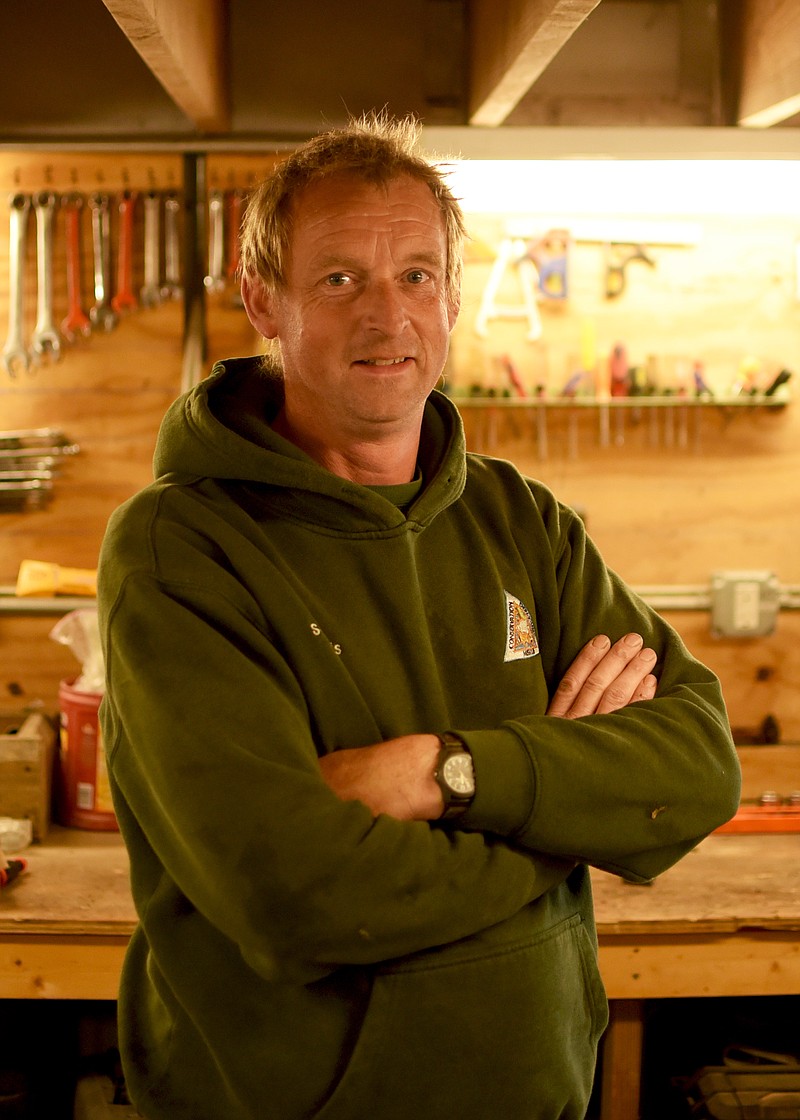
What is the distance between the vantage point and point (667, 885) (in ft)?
8.27

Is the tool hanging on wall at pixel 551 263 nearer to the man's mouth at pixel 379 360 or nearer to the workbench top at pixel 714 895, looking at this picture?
the workbench top at pixel 714 895

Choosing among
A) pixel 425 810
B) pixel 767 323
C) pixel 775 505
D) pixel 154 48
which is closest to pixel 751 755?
pixel 775 505

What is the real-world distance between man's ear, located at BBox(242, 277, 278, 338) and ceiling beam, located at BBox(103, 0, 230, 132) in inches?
23.6

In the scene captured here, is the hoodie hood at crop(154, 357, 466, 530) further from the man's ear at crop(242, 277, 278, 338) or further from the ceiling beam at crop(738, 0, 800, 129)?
the ceiling beam at crop(738, 0, 800, 129)

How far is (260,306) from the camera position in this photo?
1617mm

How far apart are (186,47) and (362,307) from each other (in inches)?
45.8

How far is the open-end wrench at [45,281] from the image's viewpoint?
292 cm

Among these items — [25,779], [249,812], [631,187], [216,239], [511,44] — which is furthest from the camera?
[631,187]

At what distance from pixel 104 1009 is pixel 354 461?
6.69 feet

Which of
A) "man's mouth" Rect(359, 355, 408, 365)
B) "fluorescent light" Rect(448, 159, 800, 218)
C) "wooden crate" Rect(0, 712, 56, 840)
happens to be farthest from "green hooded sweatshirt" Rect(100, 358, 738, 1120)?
"fluorescent light" Rect(448, 159, 800, 218)

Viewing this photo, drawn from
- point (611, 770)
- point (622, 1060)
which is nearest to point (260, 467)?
point (611, 770)

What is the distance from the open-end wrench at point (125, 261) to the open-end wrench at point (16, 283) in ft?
0.77

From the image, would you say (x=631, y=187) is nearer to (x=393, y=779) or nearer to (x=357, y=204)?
(x=357, y=204)

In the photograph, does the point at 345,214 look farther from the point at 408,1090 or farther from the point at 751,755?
the point at 751,755
